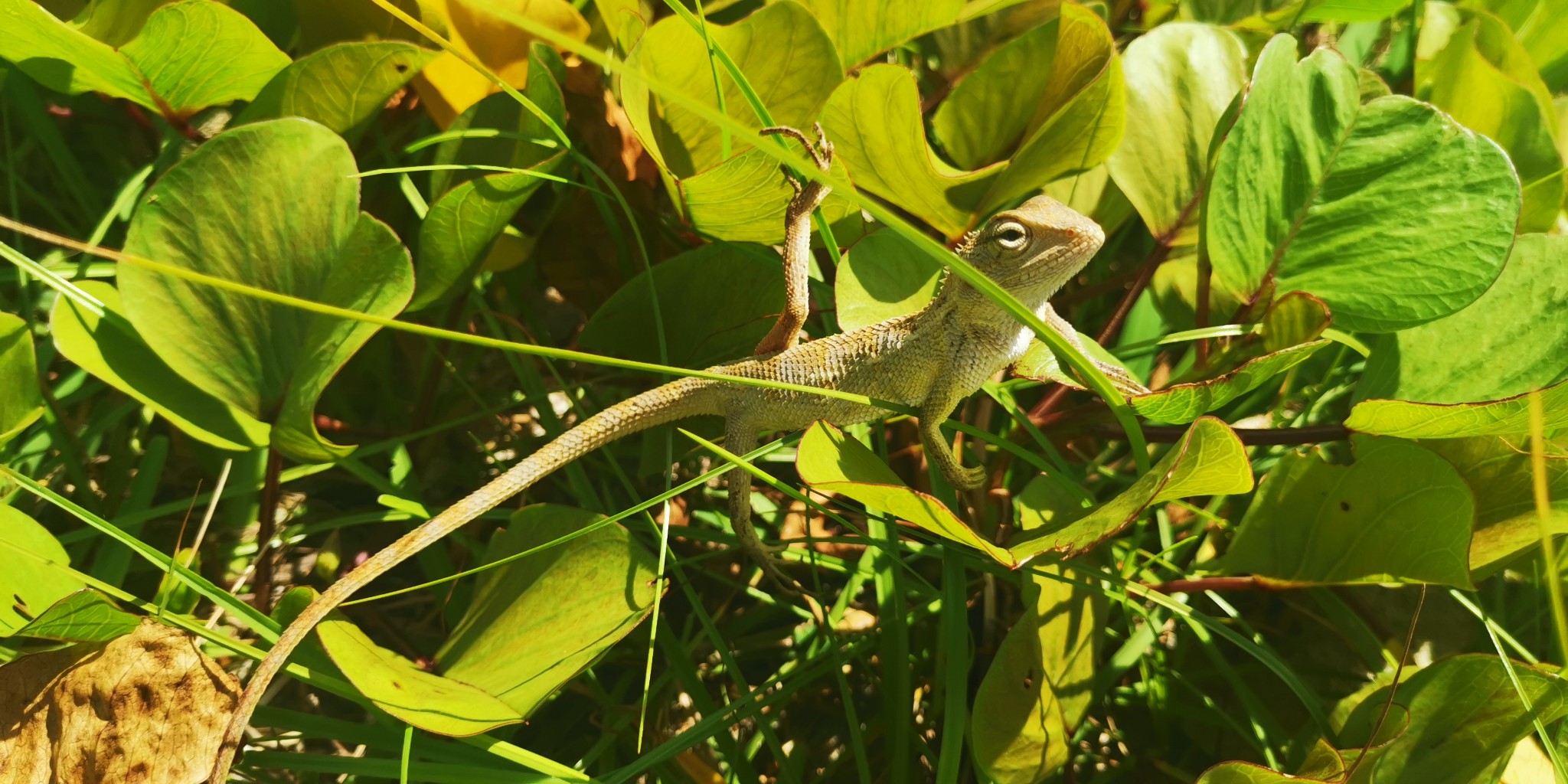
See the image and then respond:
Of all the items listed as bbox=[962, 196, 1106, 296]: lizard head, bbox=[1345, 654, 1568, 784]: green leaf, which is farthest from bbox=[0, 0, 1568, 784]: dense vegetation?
bbox=[962, 196, 1106, 296]: lizard head

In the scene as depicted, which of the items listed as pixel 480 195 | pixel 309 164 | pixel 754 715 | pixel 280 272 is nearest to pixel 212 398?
pixel 280 272

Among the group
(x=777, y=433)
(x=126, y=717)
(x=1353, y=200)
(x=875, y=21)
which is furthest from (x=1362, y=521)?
(x=126, y=717)

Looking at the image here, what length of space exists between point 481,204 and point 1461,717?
1.98 metres

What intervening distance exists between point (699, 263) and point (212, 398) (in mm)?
1025

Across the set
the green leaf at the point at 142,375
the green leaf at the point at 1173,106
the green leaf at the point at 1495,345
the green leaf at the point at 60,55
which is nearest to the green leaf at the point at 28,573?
the green leaf at the point at 142,375

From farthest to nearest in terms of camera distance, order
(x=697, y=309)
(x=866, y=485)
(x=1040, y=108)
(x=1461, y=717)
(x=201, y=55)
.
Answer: (x=697, y=309) → (x=1040, y=108) → (x=201, y=55) → (x=1461, y=717) → (x=866, y=485)

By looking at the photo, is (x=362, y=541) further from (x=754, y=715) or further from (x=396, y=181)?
(x=754, y=715)

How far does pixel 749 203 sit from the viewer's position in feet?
6.66

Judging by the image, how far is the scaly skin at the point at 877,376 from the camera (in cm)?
191

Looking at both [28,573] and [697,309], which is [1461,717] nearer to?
[697,309]

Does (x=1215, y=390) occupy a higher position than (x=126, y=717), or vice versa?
(x=1215, y=390)

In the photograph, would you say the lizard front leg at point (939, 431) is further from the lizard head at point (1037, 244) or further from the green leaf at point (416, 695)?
the green leaf at point (416, 695)

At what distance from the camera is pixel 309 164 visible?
187cm

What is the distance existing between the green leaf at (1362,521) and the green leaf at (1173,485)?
0.49 m
